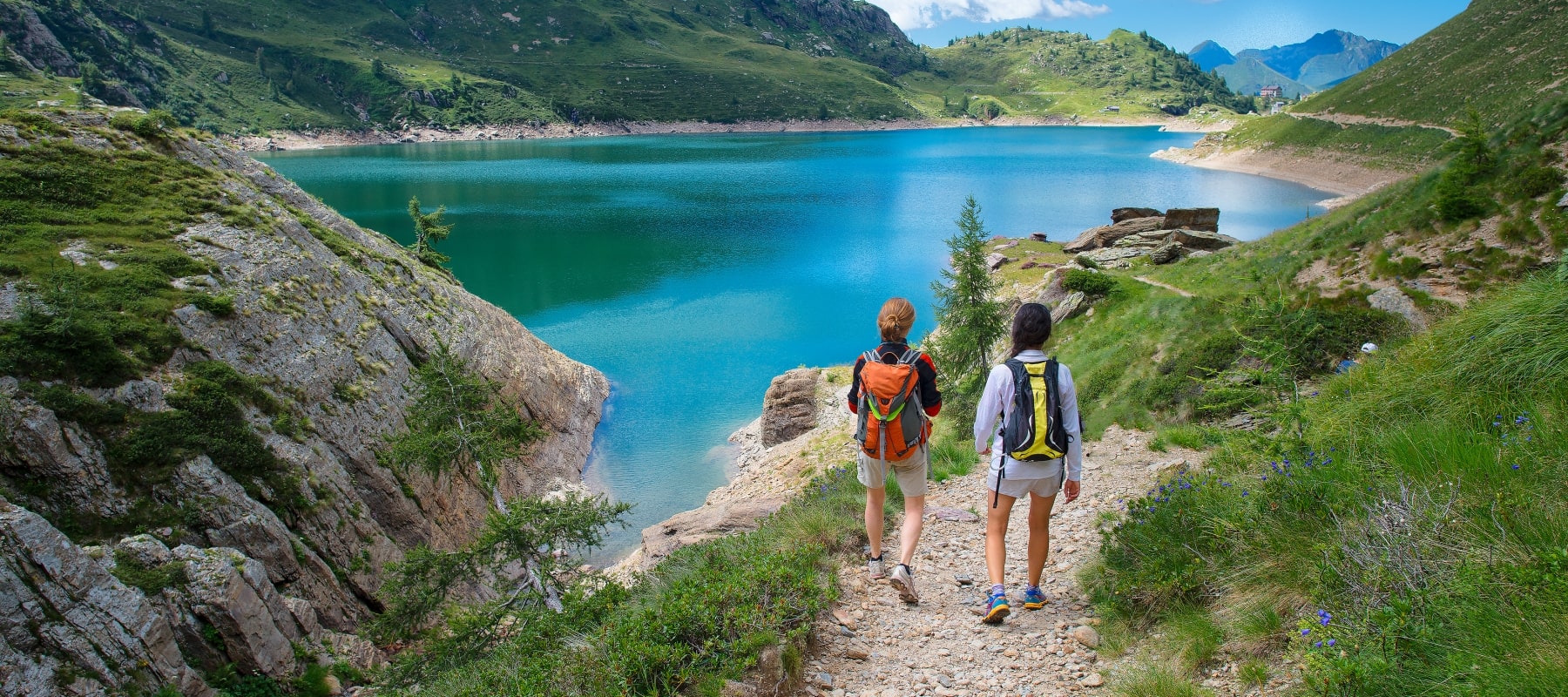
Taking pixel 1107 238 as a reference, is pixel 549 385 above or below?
below

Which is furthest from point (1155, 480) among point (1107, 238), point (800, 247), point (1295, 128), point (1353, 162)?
point (1295, 128)

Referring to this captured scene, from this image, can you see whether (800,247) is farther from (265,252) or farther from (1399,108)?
(1399,108)

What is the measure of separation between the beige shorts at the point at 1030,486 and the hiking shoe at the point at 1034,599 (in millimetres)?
863

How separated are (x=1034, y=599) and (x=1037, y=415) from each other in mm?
1632

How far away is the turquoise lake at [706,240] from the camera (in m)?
28.8

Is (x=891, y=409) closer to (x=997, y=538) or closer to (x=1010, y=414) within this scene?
(x=1010, y=414)

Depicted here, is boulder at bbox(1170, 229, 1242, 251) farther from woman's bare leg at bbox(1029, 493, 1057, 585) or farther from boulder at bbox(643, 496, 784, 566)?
woman's bare leg at bbox(1029, 493, 1057, 585)

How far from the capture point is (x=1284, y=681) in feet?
12.7

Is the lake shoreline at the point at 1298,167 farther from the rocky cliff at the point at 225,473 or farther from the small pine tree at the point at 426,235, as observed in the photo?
the rocky cliff at the point at 225,473

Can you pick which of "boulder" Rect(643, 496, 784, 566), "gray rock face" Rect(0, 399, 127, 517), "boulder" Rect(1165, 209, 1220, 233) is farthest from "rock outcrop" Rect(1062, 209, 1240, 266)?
"gray rock face" Rect(0, 399, 127, 517)

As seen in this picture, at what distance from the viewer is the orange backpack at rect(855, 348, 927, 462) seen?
593 centimetres

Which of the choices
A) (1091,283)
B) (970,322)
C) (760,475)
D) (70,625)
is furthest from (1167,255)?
(70,625)

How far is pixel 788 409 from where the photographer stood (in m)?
25.2

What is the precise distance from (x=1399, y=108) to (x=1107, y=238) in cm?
6115
